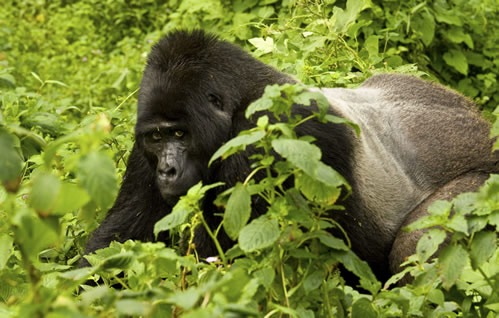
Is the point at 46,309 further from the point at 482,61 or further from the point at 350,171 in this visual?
the point at 482,61

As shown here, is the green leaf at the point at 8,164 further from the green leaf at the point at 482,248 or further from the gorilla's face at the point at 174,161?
the gorilla's face at the point at 174,161

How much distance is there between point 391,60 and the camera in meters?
5.89

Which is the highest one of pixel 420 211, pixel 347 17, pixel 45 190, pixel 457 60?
pixel 45 190

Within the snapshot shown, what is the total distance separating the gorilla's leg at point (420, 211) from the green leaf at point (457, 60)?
199cm

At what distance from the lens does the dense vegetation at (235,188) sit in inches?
89.3

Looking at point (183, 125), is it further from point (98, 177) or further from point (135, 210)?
point (98, 177)

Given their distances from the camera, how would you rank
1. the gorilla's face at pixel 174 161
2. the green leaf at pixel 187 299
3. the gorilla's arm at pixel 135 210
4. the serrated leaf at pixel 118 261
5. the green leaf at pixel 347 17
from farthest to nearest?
the green leaf at pixel 347 17 < the gorilla's arm at pixel 135 210 < the gorilla's face at pixel 174 161 < the serrated leaf at pixel 118 261 < the green leaf at pixel 187 299

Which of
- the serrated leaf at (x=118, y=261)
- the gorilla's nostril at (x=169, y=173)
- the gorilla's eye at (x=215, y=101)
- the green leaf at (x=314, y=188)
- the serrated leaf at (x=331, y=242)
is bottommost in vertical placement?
the gorilla's nostril at (x=169, y=173)

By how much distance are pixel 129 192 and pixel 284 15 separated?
6.76 feet

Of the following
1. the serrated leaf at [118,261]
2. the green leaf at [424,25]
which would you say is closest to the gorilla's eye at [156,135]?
the serrated leaf at [118,261]

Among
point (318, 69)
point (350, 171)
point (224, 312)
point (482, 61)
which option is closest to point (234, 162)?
point (350, 171)

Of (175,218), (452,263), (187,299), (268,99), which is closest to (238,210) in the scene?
(175,218)

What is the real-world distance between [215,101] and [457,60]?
2.81 meters

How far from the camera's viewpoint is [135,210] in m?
4.53
